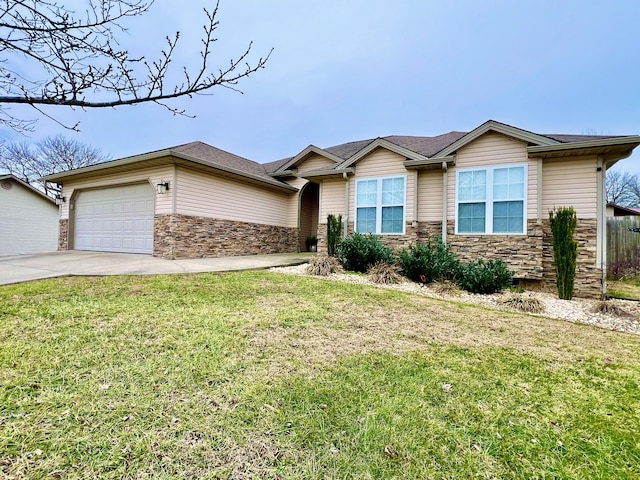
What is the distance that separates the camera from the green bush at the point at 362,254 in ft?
28.1

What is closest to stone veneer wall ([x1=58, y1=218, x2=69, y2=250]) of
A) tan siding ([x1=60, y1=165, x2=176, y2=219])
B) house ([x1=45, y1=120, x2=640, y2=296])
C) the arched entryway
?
house ([x1=45, y1=120, x2=640, y2=296])

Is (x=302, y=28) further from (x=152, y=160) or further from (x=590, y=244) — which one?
(x=590, y=244)

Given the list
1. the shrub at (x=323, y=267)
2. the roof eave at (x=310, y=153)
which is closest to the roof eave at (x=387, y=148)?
the roof eave at (x=310, y=153)

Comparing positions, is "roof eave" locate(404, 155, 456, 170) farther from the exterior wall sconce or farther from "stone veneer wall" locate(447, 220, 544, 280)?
the exterior wall sconce

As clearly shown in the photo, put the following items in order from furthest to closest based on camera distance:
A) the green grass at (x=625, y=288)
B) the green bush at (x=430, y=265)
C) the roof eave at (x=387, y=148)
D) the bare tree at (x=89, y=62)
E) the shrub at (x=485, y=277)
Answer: the roof eave at (x=387, y=148), the green bush at (x=430, y=265), the green grass at (x=625, y=288), the shrub at (x=485, y=277), the bare tree at (x=89, y=62)

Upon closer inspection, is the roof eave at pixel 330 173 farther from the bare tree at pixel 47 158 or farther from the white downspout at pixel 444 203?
the bare tree at pixel 47 158

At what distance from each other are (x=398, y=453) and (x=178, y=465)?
1.37 m

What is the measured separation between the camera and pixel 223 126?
14.5 meters

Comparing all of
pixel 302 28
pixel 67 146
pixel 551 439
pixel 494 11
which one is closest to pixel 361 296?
pixel 551 439

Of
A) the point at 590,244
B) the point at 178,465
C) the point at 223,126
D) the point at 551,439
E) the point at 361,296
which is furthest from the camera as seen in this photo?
the point at 223,126

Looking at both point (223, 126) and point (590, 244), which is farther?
point (223, 126)

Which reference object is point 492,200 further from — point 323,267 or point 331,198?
point 331,198

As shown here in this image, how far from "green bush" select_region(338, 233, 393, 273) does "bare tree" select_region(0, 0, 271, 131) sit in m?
6.15

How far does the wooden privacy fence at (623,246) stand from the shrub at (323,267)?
29.3ft
